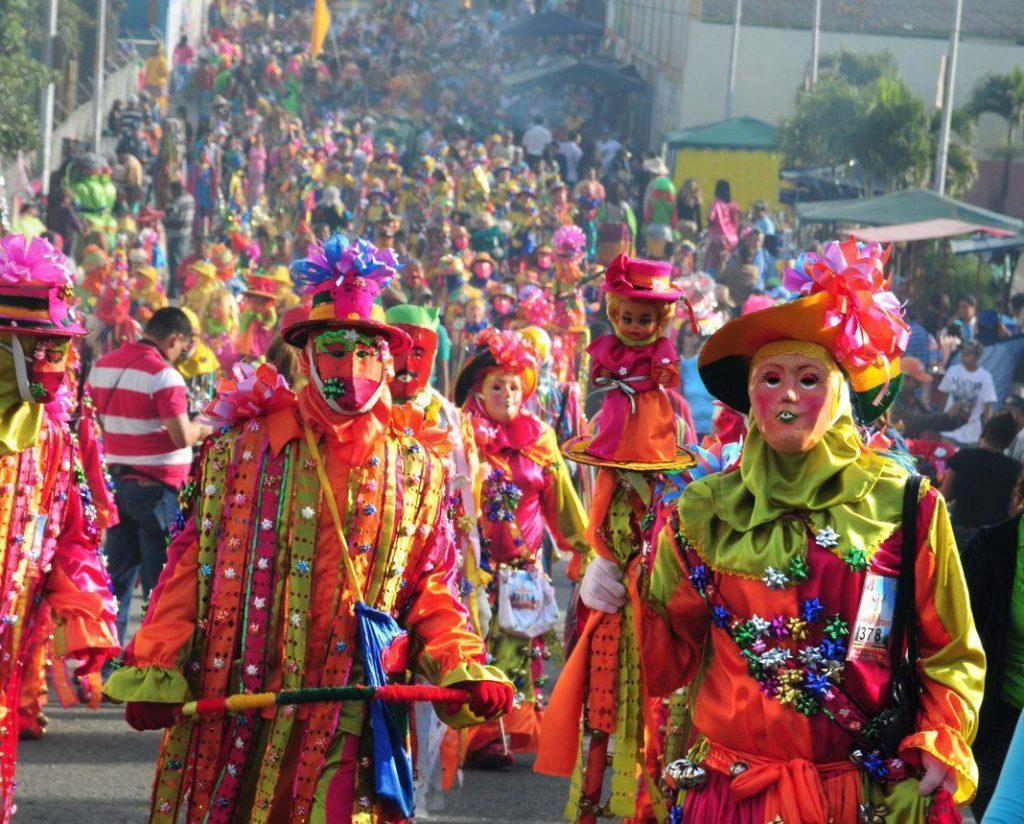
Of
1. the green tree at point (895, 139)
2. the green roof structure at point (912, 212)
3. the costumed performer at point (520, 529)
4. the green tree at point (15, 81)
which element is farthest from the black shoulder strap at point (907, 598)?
the green tree at point (15, 81)

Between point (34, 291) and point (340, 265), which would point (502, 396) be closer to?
point (34, 291)

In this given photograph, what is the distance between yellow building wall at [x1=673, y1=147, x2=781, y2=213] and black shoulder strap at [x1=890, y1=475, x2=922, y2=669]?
3091cm

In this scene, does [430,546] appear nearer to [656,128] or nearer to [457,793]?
[457,793]

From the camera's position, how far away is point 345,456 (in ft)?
17.6

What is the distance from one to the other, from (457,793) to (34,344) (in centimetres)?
294

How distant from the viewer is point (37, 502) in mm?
6484

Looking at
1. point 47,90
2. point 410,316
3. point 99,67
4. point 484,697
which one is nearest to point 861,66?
point 99,67

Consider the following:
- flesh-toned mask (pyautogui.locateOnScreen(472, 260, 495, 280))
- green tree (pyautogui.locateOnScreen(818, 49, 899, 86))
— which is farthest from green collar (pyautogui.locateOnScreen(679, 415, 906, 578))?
green tree (pyautogui.locateOnScreen(818, 49, 899, 86))

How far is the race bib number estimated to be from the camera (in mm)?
4336

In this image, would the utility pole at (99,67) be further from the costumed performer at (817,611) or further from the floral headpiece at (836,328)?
the costumed performer at (817,611)

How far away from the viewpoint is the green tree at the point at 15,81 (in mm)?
27047

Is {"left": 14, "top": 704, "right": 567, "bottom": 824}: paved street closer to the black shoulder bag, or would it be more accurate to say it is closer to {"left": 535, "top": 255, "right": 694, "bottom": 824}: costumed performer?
{"left": 535, "top": 255, "right": 694, "bottom": 824}: costumed performer

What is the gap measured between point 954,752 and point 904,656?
253 millimetres

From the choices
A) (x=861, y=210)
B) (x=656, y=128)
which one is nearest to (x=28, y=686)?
(x=861, y=210)
